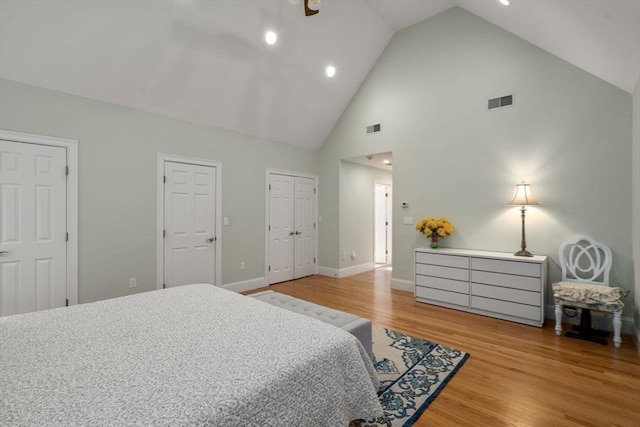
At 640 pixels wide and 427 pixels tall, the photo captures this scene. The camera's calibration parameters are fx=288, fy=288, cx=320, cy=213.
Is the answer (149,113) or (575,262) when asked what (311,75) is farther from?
(575,262)

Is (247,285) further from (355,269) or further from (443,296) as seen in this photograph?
(443,296)

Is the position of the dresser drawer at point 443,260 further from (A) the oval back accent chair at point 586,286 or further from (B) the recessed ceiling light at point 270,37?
(B) the recessed ceiling light at point 270,37

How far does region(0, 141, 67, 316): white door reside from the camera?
2865 millimetres

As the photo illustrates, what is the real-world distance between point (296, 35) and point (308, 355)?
4086mm

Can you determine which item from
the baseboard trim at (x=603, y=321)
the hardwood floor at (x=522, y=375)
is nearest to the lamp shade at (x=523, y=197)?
the baseboard trim at (x=603, y=321)

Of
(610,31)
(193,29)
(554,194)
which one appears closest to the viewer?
(610,31)

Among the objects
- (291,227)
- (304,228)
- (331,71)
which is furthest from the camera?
(304,228)

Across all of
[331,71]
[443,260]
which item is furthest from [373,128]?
[443,260]

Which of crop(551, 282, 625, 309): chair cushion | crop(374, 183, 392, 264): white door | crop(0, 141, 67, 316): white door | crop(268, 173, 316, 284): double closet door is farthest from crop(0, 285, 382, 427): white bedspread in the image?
crop(374, 183, 392, 264): white door

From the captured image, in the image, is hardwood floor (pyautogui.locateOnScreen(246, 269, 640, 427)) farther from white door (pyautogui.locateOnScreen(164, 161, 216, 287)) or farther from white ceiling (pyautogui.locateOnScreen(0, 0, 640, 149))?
white ceiling (pyautogui.locateOnScreen(0, 0, 640, 149))

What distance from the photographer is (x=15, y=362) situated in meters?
1.24

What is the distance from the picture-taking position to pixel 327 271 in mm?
5855

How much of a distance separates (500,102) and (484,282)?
2414 mm

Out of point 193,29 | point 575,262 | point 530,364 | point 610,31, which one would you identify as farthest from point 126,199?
point 575,262
